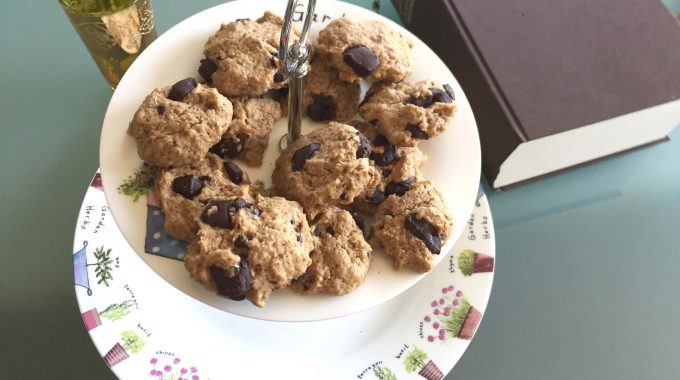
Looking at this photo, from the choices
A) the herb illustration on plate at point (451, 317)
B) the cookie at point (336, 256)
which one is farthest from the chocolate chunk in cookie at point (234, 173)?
the herb illustration on plate at point (451, 317)

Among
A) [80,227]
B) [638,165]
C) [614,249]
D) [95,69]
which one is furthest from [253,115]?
[638,165]

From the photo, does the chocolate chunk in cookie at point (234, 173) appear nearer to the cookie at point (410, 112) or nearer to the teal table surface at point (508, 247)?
the cookie at point (410, 112)

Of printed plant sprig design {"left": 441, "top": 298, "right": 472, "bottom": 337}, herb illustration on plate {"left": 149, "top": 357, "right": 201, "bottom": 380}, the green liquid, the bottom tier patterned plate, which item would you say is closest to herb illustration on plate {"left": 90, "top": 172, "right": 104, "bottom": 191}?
the bottom tier patterned plate

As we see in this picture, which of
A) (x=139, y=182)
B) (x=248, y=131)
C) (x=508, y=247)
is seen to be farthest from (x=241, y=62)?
(x=508, y=247)

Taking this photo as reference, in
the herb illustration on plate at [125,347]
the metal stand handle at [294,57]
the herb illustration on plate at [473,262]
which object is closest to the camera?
the metal stand handle at [294,57]

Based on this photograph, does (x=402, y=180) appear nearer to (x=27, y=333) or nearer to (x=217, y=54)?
(x=217, y=54)
